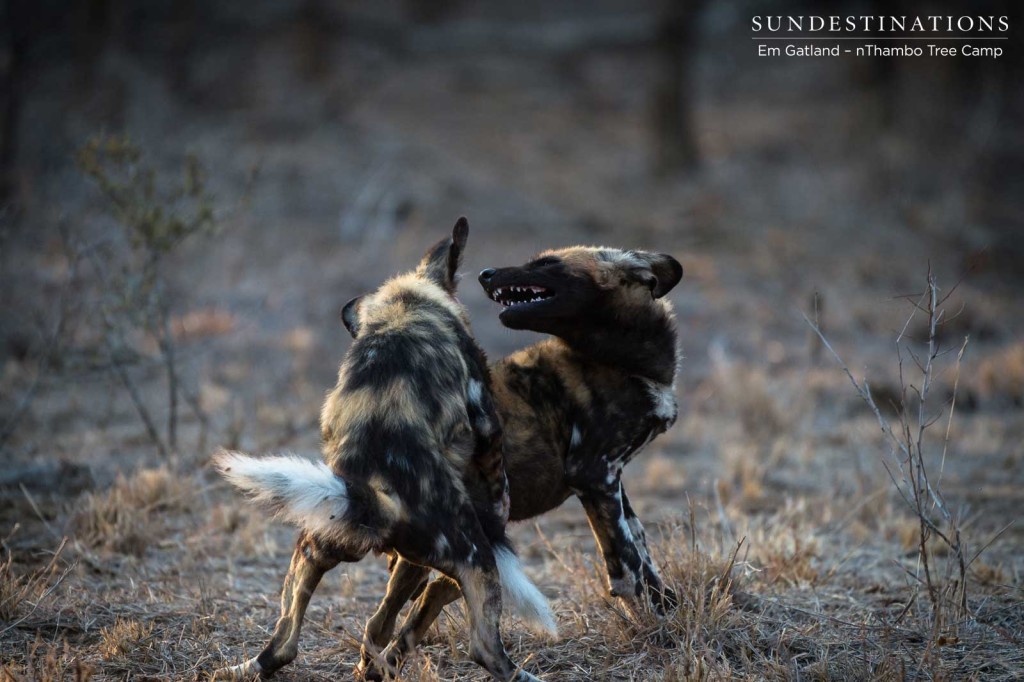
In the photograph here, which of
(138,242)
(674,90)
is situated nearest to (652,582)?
(138,242)

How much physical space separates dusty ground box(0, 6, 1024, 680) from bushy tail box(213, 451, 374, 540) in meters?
0.65

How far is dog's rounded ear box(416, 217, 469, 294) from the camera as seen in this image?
12.0 feet

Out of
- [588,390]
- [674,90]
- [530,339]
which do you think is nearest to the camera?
[588,390]

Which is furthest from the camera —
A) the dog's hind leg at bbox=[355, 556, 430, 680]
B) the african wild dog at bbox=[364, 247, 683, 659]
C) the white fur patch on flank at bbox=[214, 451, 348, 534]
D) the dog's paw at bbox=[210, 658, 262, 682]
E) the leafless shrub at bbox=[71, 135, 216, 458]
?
the leafless shrub at bbox=[71, 135, 216, 458]

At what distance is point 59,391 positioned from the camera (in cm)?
747

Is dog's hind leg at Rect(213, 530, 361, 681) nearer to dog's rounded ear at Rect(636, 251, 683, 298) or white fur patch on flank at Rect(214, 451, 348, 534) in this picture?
white fur patch on flank at Rect(214, 451, 348, 534)

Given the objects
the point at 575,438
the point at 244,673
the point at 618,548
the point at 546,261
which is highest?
the point at 546,261

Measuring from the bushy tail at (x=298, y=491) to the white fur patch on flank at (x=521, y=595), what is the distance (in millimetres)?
488

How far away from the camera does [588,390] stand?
3.78 m

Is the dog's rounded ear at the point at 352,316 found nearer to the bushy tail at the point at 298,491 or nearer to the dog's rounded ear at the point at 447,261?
the dog's rounded ear at the point at 447,261

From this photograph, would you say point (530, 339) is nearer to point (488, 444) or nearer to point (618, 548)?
point (618, 548)

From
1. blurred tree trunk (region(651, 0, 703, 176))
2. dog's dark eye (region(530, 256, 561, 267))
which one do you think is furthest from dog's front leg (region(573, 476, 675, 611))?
blurred tree trunk (region(651, 0, 703, 176))

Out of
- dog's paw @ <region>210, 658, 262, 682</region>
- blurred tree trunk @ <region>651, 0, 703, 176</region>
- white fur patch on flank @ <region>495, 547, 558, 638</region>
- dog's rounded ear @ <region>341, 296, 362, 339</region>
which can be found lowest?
dog's paw @ <region>210, 658, 262, 682</region>

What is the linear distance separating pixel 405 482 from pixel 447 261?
0.95 meters
